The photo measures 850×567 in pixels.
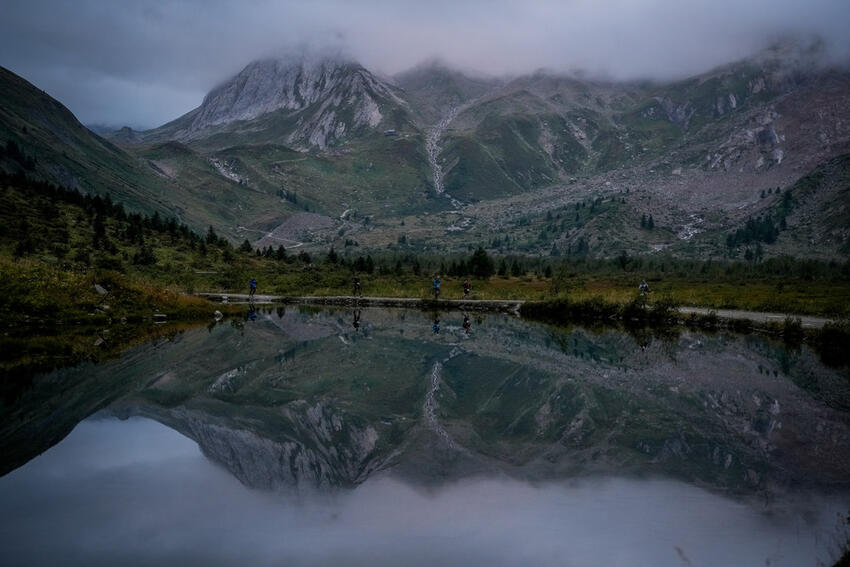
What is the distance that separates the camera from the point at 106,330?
3434 cm

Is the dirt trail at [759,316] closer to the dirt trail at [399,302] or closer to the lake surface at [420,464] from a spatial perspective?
the dirt trail at [399,302]

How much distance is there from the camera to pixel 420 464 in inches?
571

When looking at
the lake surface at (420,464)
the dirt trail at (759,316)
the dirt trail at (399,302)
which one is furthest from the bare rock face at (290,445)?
the dirt trail at (399,302)

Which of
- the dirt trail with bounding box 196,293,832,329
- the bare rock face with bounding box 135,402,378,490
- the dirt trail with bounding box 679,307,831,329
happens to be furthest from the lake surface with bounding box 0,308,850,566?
the dirt trail with bounding box 196,293,832,329

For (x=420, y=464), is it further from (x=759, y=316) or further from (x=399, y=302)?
(x=399, y=302)

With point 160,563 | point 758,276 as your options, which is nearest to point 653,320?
→ point 160,563

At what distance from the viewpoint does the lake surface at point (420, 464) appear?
10.2 metres

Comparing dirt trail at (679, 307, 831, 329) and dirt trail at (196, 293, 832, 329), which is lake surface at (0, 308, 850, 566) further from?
dirt trail at (196, 293, 832, 329)

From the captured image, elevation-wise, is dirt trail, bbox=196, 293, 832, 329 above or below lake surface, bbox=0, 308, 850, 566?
below

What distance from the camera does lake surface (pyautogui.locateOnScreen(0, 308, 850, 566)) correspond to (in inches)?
402

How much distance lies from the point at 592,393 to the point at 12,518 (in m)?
17.9

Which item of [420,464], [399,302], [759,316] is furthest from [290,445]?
[399,302]

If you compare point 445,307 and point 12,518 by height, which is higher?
point 12,518

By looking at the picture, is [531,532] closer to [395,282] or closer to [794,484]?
[794,484]
